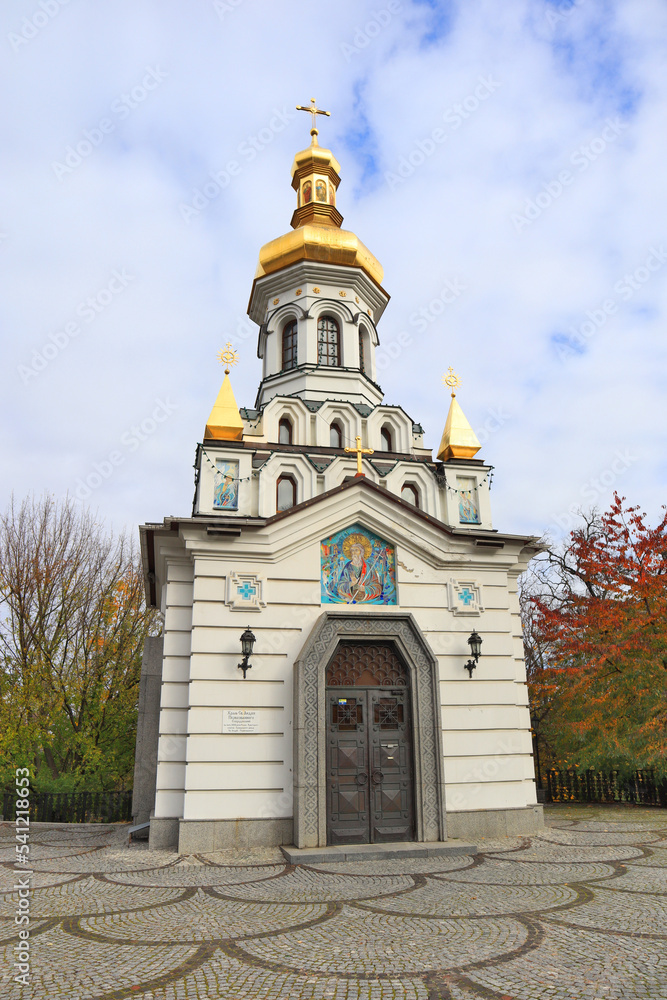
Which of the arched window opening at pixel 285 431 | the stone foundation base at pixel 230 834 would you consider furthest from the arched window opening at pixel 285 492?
the stone foundation base at pixel 230 834

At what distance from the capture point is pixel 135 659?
21016 millimetres

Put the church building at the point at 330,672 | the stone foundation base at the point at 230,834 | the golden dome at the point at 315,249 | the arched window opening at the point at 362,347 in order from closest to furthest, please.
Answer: the stone foundation base at the point at 230,834, the church building at the point at 330,672, the golden dome at the point at 315,249, the arched window opening at the point at 362,347

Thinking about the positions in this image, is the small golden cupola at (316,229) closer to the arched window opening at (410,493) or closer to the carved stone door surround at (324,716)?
the arched window opening at (410,493)

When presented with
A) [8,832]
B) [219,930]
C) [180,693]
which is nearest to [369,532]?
[180,693]

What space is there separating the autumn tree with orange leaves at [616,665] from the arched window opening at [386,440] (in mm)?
5563

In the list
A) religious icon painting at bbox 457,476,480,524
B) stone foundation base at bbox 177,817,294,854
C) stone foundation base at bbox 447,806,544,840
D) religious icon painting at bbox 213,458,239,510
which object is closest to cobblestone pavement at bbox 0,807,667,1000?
stone foundation base at bbox 177,817,294,854

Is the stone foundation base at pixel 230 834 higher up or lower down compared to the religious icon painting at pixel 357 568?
lower down

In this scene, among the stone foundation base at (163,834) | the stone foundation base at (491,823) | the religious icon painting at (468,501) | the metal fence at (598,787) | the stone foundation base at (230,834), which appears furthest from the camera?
the metal fence at (598,787)

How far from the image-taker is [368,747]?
1085 cm

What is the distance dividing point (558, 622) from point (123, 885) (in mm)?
11326

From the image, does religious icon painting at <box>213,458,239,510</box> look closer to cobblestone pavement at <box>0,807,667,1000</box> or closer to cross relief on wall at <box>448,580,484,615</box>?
cross relief on wall at <box>448,580,484,615</box>

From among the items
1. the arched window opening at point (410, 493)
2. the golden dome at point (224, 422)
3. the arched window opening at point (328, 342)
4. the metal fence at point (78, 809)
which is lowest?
the metal fence at point (78, 809)

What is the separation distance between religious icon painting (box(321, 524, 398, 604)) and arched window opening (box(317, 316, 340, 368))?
7.11 m

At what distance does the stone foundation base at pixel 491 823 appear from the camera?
430 inches
